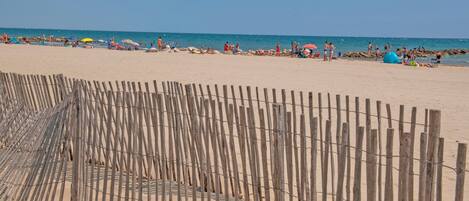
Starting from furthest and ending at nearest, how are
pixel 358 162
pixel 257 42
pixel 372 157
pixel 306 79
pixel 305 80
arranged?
1. pixel 257 42
2. pixel 306 79
3. pixel 305 80
4. pixel 358 162
5. pixel 372 157

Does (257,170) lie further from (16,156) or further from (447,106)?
(447,106)

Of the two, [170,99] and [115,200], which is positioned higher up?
[170,99]

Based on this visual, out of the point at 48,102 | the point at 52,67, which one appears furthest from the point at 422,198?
the point at 52,67

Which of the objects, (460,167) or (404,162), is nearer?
(460,167)

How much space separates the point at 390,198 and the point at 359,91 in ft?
32.4

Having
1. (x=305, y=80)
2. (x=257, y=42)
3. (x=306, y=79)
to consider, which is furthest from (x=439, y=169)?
(x=257, y=42)

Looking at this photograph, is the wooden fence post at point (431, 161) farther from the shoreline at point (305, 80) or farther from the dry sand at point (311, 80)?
the shoreline at point (305, 80)

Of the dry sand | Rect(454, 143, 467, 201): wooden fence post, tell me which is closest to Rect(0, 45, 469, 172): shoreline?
the dry sand

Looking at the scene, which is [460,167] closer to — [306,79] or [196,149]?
[196,149]

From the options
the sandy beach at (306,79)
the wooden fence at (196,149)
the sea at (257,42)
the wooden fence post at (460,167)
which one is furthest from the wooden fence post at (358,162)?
the sea at (257,42)

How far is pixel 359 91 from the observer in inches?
482

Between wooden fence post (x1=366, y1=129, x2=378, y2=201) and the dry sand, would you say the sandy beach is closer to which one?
the dry sand

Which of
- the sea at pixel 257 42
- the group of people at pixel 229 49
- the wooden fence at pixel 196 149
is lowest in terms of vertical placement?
the wooden fence at pixel 196 149

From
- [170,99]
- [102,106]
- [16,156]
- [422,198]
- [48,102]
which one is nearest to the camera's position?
[422,198]
